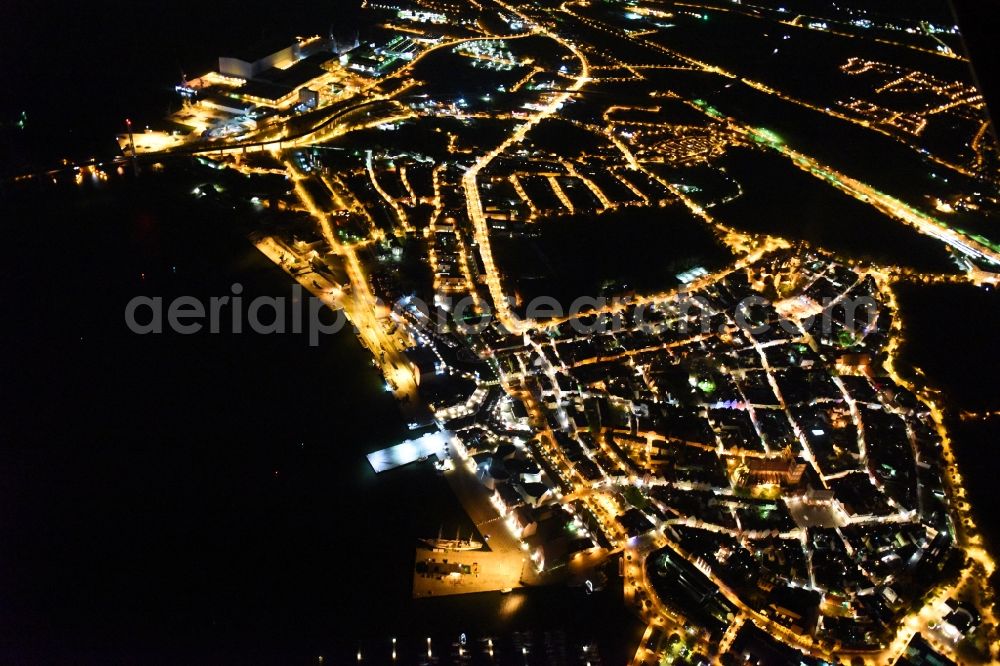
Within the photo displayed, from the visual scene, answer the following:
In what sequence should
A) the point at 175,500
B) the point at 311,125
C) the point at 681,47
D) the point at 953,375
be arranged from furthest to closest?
the point at 681,47 < the point at 311,125 < the point at 953,375 < the point at 175,500

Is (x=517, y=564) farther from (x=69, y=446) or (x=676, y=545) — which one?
(x=69, y=446)

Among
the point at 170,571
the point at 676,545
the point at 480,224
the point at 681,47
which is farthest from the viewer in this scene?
the point at 681,47

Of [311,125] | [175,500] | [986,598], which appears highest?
[311,125]

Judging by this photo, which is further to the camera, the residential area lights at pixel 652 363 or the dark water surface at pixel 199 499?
the residential area lights at pixel 652 363

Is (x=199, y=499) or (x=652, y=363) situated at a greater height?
(x=652, y=363)

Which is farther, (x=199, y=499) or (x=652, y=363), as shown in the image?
(x=652, y=363)

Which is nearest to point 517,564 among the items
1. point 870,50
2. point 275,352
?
point 275,352

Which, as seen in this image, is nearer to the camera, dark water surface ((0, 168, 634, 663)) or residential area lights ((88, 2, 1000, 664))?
dark water surface ((0, 168, 634, 663))

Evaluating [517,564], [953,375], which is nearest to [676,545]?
[517,564]

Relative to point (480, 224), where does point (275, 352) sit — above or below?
below

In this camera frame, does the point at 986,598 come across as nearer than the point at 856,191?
Yes
